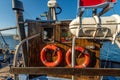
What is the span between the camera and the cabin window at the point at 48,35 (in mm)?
11266

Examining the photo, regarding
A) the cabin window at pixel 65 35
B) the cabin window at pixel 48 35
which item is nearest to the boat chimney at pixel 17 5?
the cabin window at pixel 48 35

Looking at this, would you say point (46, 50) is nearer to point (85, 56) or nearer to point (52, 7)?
point (85, 56)

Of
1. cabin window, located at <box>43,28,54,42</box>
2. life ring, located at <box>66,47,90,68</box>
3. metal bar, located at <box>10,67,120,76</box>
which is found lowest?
life ring, located at <box>66,47,90,68</box>

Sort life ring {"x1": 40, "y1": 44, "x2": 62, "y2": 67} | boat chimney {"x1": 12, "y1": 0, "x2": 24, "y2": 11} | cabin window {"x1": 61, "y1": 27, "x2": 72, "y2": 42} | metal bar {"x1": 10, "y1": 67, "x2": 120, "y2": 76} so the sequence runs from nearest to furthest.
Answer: metal bar {"x1": 10, "y1": 67, "x2": 120, "y2": 76}, boat chimney {"x1": 12, "y1": 0, "x2": 24, "y2": 11}, life ring {"x1": 40, "y1": 44, "x2": 62, "y2": 67}, cabin window {"x1": 61, "y1": 27, "x2": 72, "y2": 42}

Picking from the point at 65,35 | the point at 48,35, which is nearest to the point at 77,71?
the point at 65,35

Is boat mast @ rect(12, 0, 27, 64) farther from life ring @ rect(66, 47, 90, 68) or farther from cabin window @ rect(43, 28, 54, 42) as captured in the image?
life ring @ rect(66, 47, 90, 68)

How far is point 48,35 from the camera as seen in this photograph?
1148 cm

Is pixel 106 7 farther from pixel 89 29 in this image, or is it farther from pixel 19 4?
pixel 19 4

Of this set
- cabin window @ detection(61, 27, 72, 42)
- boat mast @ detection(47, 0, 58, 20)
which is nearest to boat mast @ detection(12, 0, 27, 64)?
cabin window @ detection(61, 27, 72, 42)

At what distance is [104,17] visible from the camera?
8188mm

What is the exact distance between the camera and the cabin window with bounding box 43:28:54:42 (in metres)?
11.3

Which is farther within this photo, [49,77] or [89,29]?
[49,77]

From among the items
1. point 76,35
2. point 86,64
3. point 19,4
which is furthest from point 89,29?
point 19,4

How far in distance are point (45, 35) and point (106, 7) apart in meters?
4.54
